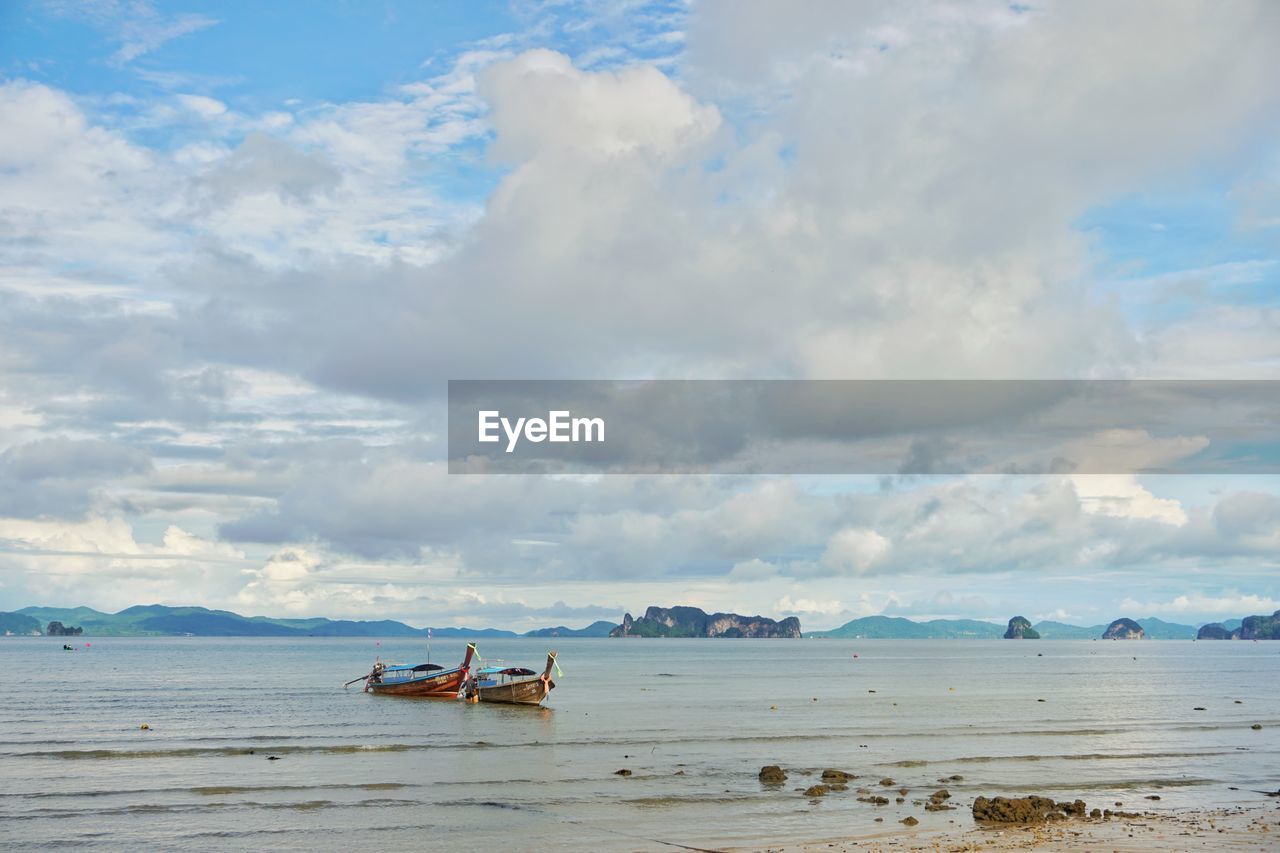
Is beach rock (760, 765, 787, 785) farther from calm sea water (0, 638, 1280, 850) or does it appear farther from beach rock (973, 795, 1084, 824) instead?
beach rock (973, 795, 1084, 824)

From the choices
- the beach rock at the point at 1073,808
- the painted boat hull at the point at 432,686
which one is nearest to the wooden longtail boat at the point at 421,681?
the painted boat hull at the point at 432,686

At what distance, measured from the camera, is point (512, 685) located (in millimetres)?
99688

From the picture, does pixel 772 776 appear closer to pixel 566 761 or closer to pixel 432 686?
pixel 566 761

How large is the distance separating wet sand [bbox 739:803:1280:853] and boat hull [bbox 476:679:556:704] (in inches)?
2434

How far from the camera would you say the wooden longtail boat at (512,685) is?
9731 centimetres

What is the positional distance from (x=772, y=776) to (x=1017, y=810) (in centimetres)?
1381

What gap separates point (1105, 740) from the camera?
228 ft

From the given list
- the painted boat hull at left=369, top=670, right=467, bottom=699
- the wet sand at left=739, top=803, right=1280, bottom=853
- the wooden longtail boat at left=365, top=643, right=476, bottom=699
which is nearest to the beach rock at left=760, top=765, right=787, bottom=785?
the wet sand at left=739, top=803, right=1280, bottom=853

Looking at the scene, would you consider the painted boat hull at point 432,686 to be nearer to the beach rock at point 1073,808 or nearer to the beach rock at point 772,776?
the beach rock at point 772,776

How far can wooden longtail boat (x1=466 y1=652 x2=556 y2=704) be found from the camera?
97.3 meters

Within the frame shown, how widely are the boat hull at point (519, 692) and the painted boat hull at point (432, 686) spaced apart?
722 centimetres

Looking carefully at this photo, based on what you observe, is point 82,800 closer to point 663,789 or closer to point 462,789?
A: point 462,789

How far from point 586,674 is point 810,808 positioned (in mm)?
126937

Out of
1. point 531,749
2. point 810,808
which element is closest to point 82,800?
point 531,749
